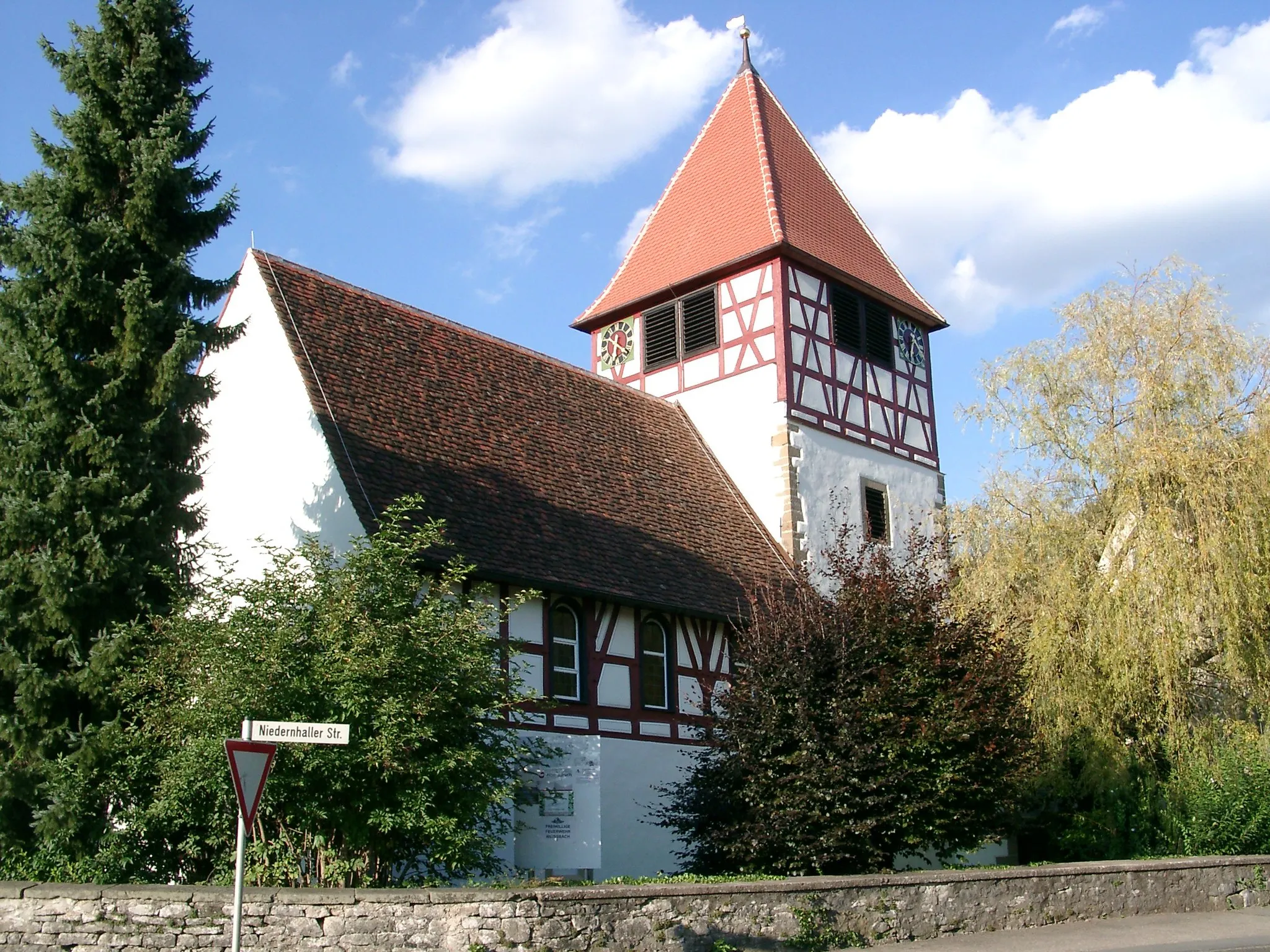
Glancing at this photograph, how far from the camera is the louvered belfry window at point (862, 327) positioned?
961 inches

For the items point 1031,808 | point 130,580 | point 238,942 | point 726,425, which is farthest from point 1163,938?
point 726,425

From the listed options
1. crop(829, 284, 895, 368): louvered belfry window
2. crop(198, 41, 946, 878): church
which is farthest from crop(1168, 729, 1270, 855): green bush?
crop(829, 284, 895, 368): louvered belfry window

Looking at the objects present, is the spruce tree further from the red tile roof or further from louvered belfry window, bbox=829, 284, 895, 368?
louvered belfry window, bbox=829, 284, 895, 368

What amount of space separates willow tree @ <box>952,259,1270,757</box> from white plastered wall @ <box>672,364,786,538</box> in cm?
485

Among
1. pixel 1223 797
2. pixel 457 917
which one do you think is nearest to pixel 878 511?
pixel 1223 797

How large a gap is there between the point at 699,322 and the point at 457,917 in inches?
642

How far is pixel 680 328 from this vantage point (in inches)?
974

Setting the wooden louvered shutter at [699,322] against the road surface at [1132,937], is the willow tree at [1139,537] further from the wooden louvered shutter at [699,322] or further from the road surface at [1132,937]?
the wooden louvered shutter at [699,322]

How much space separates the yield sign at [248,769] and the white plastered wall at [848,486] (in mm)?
13924

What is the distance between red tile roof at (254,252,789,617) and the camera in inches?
638

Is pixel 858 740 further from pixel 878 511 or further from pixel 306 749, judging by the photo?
pixel 878 511

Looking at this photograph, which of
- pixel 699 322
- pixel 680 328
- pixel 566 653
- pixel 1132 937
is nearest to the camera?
pixel 1132 937

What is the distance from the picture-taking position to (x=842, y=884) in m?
11.5

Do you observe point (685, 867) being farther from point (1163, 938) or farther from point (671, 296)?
point (671, 296)
